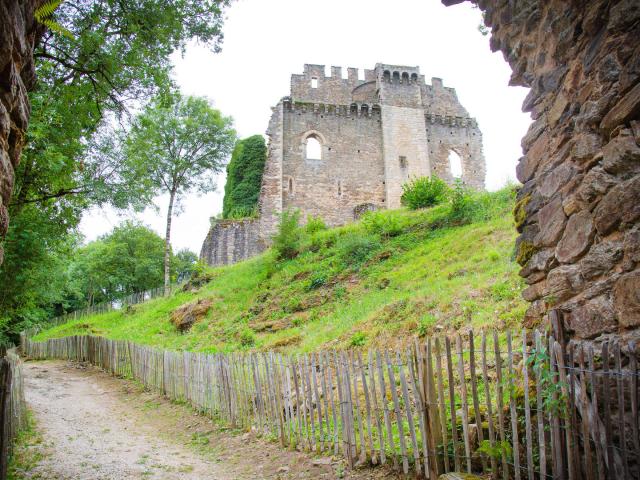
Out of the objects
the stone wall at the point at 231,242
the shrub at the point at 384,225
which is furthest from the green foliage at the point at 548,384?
the stone wall at the point at 231,242

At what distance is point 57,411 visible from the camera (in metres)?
9.78

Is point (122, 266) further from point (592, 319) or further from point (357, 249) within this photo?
point (592, 319)

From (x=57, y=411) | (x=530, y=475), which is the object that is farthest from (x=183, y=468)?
(x=57, y=411)

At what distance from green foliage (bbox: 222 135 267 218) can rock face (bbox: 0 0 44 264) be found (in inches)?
1056

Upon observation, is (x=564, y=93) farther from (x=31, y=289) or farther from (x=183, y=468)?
(x=31, y=289)

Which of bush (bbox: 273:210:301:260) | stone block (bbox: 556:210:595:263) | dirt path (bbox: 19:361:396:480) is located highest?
bush (bbox: 273:210:301:260)

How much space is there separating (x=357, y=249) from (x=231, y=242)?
11.7 metres

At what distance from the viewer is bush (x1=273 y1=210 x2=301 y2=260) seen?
20.4 m

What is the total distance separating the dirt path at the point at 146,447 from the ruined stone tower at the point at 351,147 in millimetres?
17479

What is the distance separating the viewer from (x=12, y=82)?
10.9 feet

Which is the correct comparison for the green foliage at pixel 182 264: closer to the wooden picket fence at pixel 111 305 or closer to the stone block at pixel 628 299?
the wooden picket fence at pixel 111 305

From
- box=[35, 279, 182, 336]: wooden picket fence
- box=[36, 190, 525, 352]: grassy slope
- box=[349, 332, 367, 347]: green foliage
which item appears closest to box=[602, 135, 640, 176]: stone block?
box=[36, 190, 525, 352]: grassy slope

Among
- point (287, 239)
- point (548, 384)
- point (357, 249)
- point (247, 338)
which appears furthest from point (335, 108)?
point (548, 384)

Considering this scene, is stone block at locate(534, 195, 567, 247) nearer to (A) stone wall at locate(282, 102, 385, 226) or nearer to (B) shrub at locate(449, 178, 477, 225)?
(B) shrub at locate(449, 178, 477, 225)
